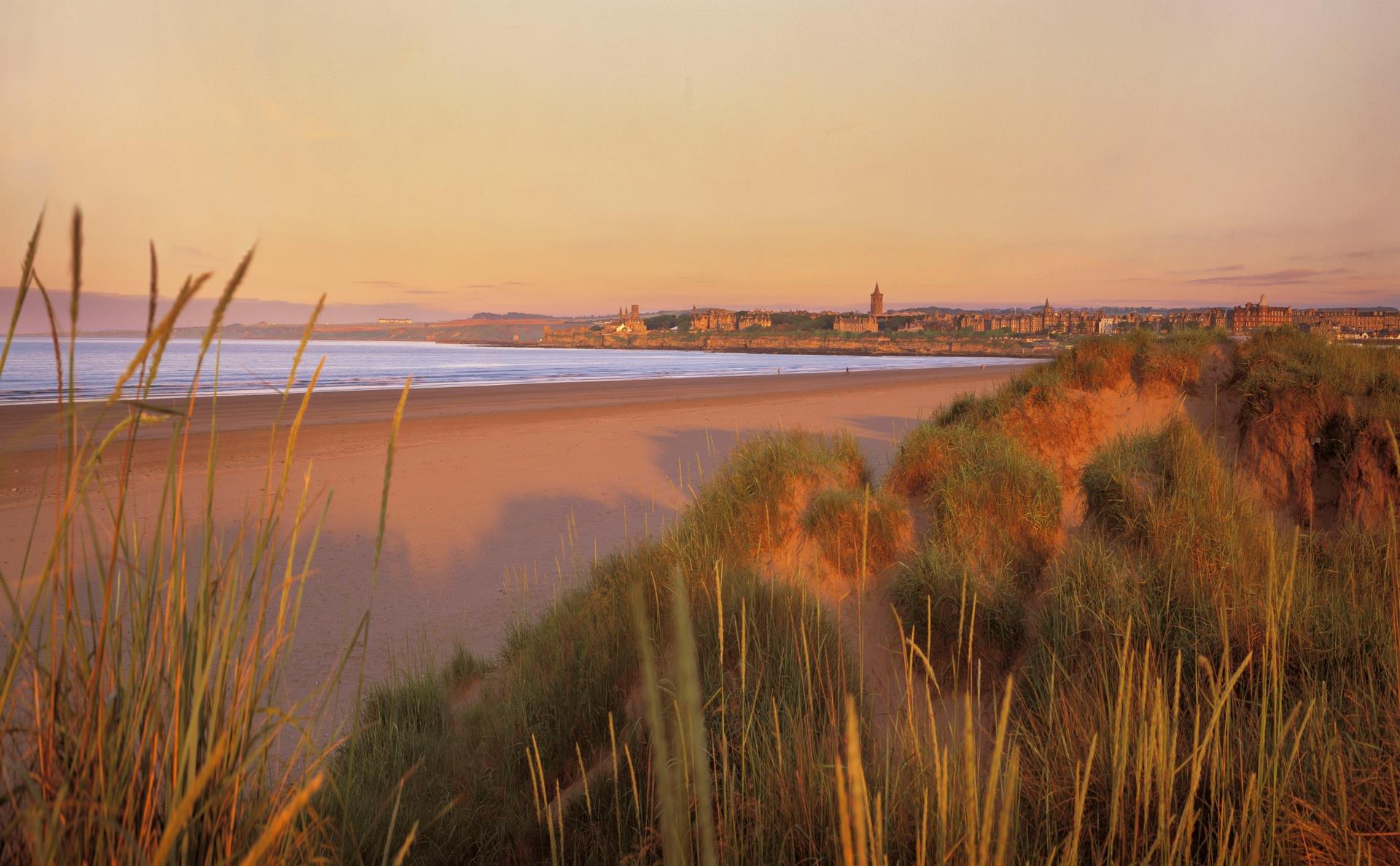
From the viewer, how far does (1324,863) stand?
2189mm

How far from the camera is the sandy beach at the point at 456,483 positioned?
628cm

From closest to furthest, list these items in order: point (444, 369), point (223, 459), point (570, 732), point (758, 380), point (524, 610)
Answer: point (570, 732) < point (524, 610) < point (223, 459) < point (758, 380) < point (444, 369)

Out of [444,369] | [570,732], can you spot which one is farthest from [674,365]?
[570,732]

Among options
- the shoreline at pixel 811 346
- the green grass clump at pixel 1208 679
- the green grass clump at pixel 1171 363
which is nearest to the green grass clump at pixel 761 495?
the green grass clump at pixel 1208 679

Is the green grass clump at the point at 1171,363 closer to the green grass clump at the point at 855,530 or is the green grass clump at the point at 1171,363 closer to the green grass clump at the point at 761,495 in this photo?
the green grass clump at the point at 761,495

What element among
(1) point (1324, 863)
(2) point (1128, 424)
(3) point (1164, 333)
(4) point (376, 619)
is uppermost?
(3) point (1164, 333)

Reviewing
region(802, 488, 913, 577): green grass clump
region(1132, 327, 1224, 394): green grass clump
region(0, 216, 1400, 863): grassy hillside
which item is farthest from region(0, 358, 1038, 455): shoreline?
region(802, 488, 913, 577): green grass clump

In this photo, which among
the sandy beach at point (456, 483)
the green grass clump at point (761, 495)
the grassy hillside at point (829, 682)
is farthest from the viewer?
the sandy beach at point (456, 483)

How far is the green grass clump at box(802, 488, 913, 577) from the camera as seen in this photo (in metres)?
5.61

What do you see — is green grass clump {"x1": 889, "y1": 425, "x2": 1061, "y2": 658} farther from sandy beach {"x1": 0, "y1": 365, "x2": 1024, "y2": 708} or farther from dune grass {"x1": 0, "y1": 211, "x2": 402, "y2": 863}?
dune grass {"x1": 0, "y1": 211, "x2": 402, "y2": 863}

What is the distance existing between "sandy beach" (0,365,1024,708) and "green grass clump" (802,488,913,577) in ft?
5.41

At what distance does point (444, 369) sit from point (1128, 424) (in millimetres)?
46002

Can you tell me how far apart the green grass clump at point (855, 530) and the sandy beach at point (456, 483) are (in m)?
1.65

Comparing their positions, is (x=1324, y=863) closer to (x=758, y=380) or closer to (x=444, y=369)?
(x=758, y=380)
